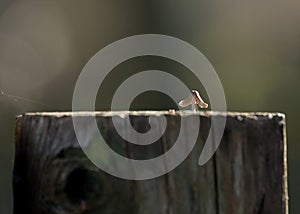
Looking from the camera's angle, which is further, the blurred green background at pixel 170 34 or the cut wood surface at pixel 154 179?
the blurred green background at pixel 170 34

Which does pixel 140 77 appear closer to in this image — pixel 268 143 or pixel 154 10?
pixel 154 10

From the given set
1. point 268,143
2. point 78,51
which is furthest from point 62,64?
point 268,143

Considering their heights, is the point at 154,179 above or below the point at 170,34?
below

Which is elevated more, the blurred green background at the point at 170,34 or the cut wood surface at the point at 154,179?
the blurred green background at the point at 170,34

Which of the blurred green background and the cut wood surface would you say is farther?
the blurred green background

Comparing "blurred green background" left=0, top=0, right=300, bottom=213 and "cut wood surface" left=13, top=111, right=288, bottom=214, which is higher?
"blurred green background" left=0, top=0, right=300, bottom=213
